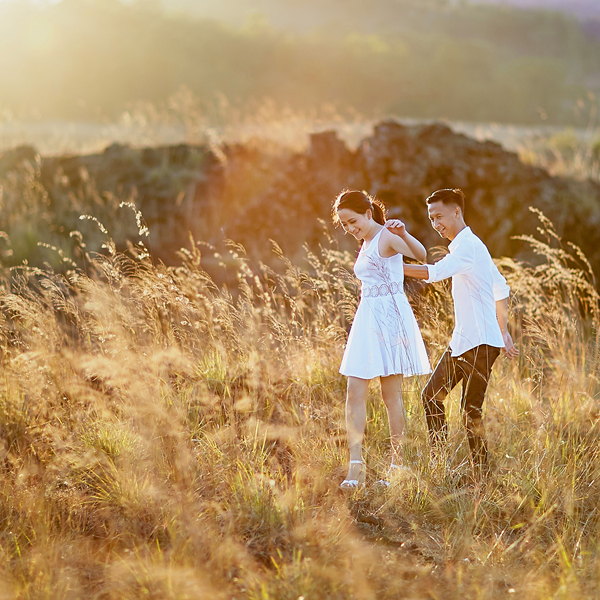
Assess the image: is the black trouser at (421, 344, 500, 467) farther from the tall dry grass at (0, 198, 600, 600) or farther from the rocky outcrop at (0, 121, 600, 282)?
the rocky outcrop at (0, 121, 600, 282)

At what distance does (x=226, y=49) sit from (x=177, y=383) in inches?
1922

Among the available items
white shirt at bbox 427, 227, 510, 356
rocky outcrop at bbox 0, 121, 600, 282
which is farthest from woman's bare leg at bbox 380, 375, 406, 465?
rocky outcrop at bbox 0, 121, 600, 282

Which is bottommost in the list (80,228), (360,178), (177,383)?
(177,383)

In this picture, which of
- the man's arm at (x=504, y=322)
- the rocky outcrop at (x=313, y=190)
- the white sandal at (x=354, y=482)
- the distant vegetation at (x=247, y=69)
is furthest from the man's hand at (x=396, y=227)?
the distant vegetation at (x=247, y=69)

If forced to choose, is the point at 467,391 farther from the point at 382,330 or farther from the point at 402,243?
the point at 402,243

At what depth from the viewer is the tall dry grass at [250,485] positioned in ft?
8.28

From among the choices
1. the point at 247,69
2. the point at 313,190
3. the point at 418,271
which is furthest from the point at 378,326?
the point at 247,69

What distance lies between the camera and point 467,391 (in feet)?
10.3

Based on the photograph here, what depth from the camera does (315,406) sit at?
3.99 m

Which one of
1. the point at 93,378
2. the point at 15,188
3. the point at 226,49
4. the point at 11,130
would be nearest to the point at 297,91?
the point at 226,49

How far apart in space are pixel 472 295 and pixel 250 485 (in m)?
1.48

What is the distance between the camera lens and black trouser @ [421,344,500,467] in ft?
10.1

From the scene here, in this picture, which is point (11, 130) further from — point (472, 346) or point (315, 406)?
point (472, 346)

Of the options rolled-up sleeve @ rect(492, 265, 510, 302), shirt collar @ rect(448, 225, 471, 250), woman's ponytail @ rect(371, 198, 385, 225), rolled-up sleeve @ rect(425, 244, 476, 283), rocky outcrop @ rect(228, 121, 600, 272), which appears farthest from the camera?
rocky outcrop @ rect(228, 121, 600, 272)
